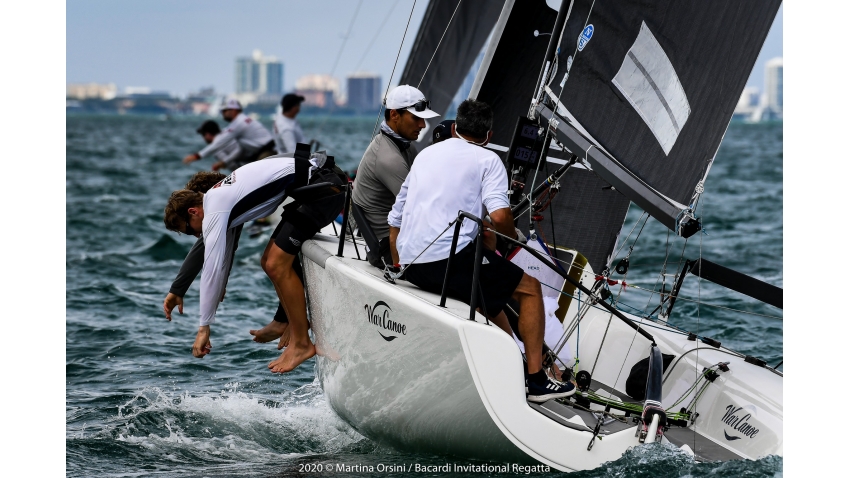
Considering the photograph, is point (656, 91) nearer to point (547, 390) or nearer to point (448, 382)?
point (547, 390)

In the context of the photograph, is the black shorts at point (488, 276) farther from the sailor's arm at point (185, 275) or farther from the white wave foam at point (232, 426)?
the sailor's arm at point (185, 275)

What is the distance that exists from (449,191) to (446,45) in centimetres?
394

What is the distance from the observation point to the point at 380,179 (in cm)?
455

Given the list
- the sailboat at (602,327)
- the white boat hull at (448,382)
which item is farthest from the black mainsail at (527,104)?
the white boat hull at (448,382)

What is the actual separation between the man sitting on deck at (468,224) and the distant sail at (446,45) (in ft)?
11.0

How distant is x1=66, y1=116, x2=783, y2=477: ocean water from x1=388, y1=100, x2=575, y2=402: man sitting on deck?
627 mm

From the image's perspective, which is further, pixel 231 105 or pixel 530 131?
pixel 231 105

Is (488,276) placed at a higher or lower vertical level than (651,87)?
lower

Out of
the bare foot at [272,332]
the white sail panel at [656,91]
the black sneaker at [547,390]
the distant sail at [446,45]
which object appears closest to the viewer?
the black sneaker at [547,390]

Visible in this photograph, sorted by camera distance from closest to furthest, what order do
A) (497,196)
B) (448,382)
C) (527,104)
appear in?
(448,382), (497,196), (527,104)

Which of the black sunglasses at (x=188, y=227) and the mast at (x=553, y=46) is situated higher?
the mast at (x=553, y=46)

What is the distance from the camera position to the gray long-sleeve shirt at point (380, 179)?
4465mm

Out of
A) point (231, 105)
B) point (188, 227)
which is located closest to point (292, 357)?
point (188, 227)

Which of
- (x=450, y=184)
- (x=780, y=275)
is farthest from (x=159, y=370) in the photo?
(x=780, y=275)
